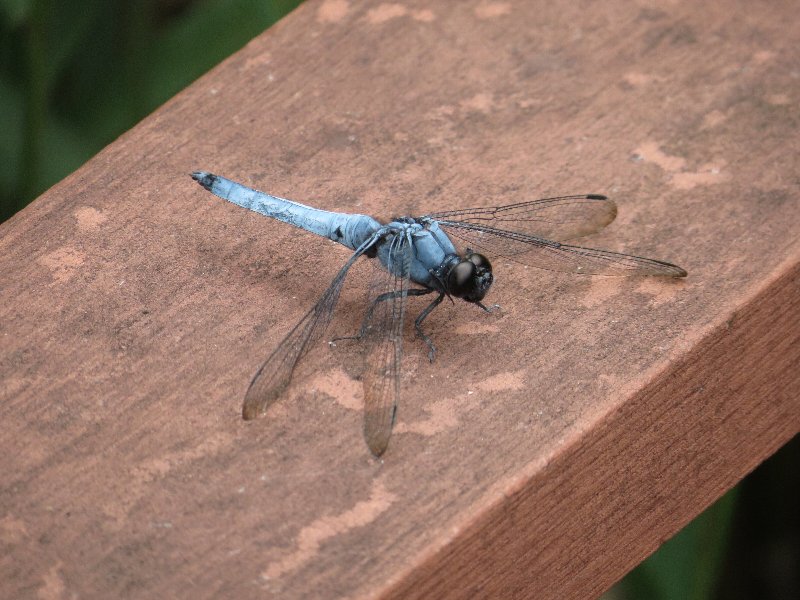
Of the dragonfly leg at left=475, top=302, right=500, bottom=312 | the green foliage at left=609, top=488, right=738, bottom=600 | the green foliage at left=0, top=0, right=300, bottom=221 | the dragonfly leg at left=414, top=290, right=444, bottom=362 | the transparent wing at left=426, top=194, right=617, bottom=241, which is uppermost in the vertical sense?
the transparent wing at left=426, top=194, right=617, bottom=241

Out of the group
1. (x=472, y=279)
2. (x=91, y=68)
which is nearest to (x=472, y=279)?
(x=472, y=279)

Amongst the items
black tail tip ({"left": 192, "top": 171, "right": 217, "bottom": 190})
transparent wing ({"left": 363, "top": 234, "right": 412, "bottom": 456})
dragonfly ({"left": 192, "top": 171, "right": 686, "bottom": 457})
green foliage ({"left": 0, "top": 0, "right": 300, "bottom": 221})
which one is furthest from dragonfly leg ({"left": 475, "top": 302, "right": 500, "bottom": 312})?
green foliage ({"left": 0, "top": 0, "right": 300, "bottom": 221})

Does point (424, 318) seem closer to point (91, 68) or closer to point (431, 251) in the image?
point (431, 251)

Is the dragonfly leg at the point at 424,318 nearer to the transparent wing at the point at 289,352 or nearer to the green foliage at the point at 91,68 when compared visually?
the transparent wing at the point at 289,352

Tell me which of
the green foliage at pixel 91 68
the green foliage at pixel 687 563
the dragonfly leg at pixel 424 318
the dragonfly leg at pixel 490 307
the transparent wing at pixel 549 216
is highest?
the transparent wing at pixel 549 216

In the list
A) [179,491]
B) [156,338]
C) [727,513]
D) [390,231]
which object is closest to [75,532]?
[179,491]

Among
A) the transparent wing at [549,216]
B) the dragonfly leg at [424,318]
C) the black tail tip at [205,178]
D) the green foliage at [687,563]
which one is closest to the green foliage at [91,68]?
the black tail tip at [205,178]

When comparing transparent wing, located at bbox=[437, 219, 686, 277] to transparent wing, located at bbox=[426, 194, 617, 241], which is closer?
transparent wing, located at bbox=[437, 219, 686, 277]

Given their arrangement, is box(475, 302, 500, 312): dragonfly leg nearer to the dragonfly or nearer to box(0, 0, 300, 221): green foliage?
the dragonfly
